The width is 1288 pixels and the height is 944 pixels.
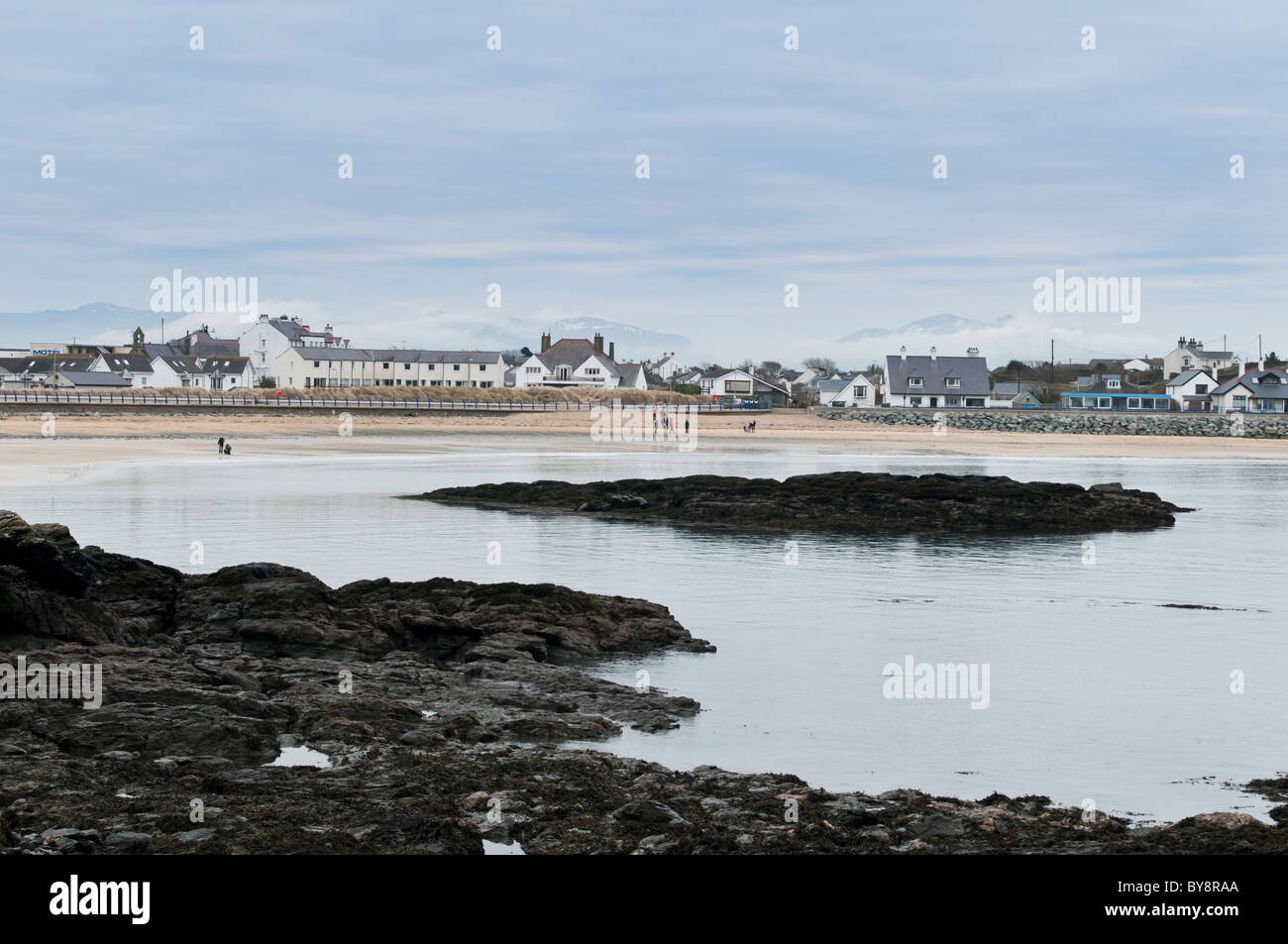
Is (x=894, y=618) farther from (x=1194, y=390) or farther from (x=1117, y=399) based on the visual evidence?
(x=1117, y=399)

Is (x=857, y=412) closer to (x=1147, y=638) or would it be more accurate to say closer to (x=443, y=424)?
(x=443, y=424)

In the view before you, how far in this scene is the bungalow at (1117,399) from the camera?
130 meters

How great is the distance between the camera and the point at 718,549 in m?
29.2

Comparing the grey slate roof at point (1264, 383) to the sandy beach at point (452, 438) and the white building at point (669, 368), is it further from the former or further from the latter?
the white building at point (669, 368)

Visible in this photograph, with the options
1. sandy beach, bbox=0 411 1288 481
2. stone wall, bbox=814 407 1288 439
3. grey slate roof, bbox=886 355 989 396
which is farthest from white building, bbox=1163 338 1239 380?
sandy beach, bbox=0 411 1288 481

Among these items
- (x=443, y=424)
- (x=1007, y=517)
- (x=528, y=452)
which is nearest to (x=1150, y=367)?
(x=443, y=424)

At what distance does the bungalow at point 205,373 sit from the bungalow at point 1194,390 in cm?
9815

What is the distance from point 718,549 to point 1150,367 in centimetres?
16076

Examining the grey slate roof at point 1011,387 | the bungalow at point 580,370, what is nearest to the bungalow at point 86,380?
the bungalow at point 580,370

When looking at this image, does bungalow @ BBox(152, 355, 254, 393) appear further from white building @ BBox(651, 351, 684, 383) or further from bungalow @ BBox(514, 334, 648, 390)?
white building @ BBox(651, 351, 684, 383)

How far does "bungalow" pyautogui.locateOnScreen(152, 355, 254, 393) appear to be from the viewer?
138 metres

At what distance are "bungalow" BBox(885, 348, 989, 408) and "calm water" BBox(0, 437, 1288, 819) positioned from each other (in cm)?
8112
